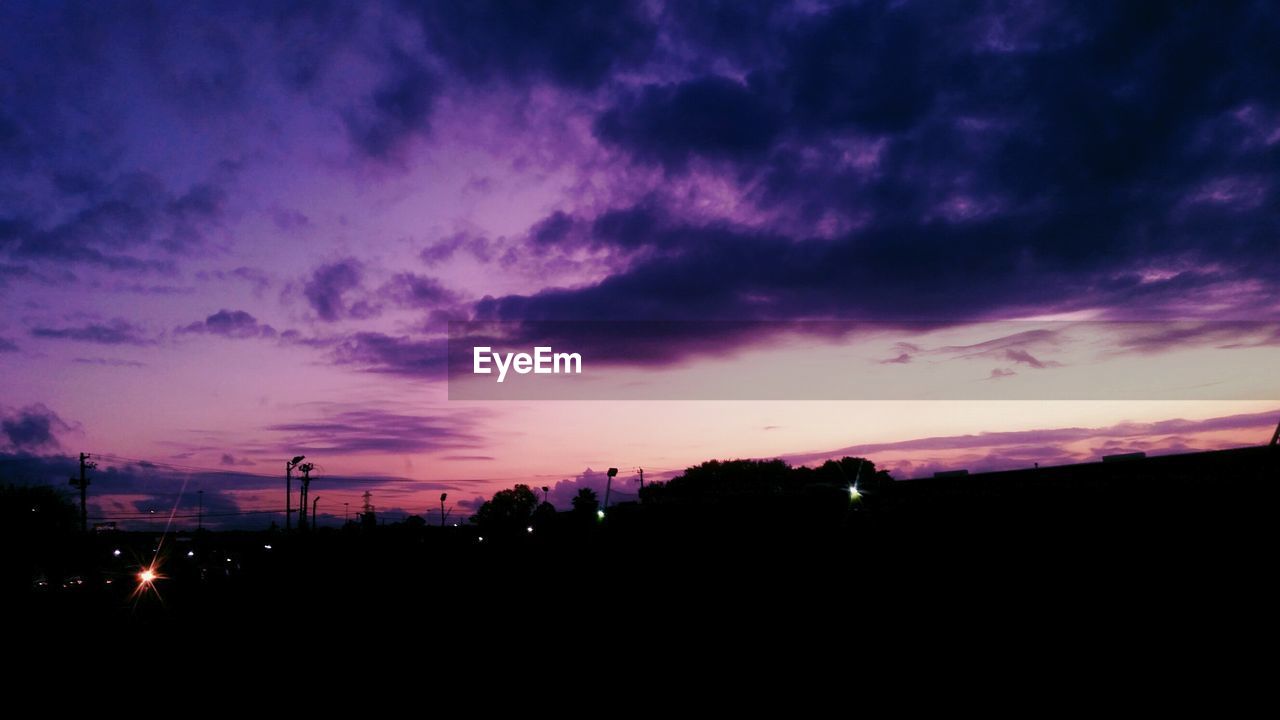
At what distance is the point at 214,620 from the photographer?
20438 millimetres

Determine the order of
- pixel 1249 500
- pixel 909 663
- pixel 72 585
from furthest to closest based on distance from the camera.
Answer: pixel 72 585, pixel 1249 500, pixel 909 663

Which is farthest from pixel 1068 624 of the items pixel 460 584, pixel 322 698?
pixel 460 584

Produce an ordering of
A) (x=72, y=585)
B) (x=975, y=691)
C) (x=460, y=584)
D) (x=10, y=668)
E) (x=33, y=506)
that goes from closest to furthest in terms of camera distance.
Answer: (x=975, y=691) < (x=10, y=668) < (x=460, y=584) < (x=72, y=585) < (x=33, y=506)

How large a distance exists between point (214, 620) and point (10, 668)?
25.7 feet

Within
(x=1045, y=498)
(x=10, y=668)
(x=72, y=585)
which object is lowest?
(x=72, y=585)

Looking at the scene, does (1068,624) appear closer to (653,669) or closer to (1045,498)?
(653,669)

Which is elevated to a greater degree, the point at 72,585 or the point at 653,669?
the point at 653,669

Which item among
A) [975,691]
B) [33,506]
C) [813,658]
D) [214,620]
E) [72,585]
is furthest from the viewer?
[33,506]

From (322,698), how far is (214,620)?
1339 centimetres

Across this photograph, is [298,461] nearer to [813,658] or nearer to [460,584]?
[460,584]

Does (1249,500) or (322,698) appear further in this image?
(1249,500)

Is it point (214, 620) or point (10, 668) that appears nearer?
point (10, 668)

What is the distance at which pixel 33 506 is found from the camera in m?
57.8

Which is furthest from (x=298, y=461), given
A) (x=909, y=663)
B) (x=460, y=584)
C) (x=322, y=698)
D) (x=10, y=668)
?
(x=909, y=663)
